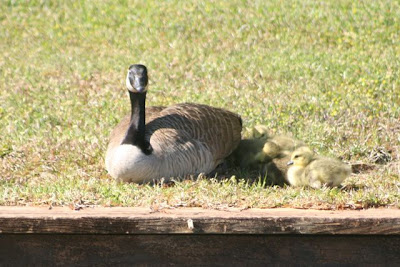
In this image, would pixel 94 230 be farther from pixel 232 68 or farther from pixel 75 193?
pixel 232 68

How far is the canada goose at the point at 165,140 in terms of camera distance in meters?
7.05

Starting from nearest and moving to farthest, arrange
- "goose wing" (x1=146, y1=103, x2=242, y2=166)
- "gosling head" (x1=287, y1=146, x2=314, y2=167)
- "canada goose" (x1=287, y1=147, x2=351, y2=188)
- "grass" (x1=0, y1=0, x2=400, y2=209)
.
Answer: "grass" (x1=0, y1=0, x2=400, y2=209) → "canada goose" (x1=287, y1=147, x2=351, y2=188) → "gosling head" (x1=287, y1=146, x2=314, y2=167) → "goose wing" (x1=146, y1=103, x2=242, y2=166)

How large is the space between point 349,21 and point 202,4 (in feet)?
9.81

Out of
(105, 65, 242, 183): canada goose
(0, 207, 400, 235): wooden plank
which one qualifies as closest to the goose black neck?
(105, 65, 242, 183): canada goose

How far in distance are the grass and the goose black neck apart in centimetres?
40

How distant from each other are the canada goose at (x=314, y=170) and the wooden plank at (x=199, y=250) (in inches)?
60.0

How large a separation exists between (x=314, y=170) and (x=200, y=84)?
4289mm

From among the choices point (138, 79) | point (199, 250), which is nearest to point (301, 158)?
point (138, 79)

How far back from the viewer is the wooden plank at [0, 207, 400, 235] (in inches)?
211

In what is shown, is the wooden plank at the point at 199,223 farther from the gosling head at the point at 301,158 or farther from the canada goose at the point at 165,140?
the gosling head at the point at 301,158

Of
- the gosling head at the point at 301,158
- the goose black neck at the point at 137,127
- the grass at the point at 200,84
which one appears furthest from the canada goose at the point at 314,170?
the goose black neck at the point at 137,127

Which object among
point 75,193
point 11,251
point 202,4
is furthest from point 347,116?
point 202,4

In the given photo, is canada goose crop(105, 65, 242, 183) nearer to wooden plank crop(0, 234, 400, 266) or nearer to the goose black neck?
the goose black neck

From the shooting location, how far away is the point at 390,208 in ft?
19.2
